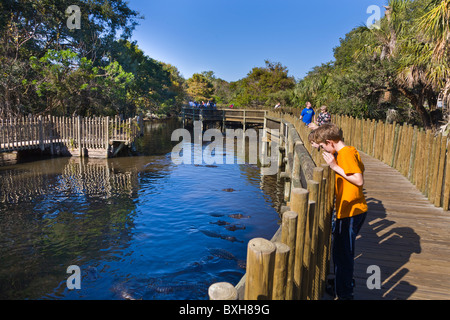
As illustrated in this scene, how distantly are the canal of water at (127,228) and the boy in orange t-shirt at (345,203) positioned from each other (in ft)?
11.9

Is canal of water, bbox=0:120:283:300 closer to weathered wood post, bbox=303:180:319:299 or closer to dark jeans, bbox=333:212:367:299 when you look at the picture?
dark jeans, bbox=333:212:367:299

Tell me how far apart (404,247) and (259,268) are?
3617mm

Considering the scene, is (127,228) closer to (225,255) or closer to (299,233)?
(225,255)

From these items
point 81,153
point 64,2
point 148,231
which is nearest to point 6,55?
point 64,2

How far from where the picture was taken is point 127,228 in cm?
951

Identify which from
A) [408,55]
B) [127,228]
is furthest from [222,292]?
[408,55]

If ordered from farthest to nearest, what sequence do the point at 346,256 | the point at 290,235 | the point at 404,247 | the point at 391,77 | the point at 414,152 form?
the point at 391,77, the point at 414,152, the point at 404,247, the point at 346,256, the point at 290,235

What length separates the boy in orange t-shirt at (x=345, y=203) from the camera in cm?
328

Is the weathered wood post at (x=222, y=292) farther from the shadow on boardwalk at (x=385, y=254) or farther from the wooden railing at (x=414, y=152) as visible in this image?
the wooden railing at (x=414, y=152)

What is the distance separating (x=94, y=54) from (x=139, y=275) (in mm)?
22872

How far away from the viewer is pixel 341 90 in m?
20.6

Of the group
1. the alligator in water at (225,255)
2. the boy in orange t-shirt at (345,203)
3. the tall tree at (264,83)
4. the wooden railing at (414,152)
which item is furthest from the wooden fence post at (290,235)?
the tall tree at (264,83)

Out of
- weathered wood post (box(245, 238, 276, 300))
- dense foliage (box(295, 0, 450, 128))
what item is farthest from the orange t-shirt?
dense foliage (box(295, 0, 450, 128))
